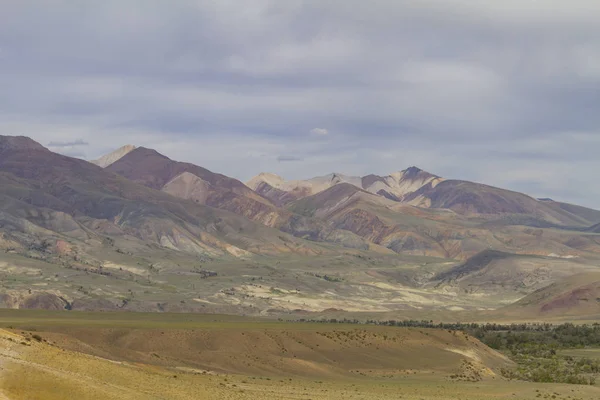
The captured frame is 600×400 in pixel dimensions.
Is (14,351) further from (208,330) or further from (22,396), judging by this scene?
(208,330)

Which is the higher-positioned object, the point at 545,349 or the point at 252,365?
the point at 545,349

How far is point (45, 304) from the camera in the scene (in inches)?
7338

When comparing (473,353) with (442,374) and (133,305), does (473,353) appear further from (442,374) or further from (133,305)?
(133,305)

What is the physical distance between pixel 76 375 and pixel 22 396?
5.71 m

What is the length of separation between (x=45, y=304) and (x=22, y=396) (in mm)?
153663

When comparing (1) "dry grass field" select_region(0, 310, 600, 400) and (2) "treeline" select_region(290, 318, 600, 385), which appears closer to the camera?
(1) "dry grass field" select_region(0, 310, 600, 400)

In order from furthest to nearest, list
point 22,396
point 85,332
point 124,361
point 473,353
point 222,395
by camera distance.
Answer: point 473,353
point 85,332
point 124,361
point 222,395
point 22,396

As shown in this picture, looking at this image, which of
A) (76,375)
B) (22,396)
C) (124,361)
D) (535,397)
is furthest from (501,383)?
(22,396)

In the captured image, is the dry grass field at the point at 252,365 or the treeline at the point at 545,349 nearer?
the dry grass field at the point at 252,365

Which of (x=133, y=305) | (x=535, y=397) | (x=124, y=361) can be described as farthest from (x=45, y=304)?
(x=535, y=397)

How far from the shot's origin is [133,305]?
196m

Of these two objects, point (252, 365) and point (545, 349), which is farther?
point (545, 349)

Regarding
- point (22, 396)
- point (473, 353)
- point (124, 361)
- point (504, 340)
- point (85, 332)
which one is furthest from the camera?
point (504, 340)

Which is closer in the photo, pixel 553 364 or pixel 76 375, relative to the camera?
pixel 76 375
